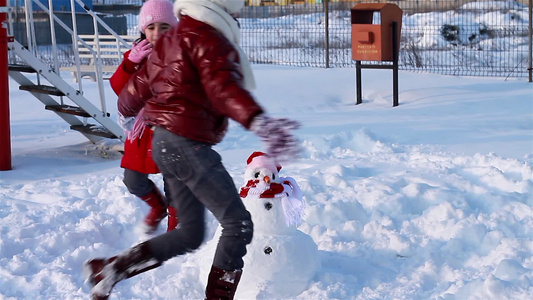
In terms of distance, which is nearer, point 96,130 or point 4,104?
point 4,104

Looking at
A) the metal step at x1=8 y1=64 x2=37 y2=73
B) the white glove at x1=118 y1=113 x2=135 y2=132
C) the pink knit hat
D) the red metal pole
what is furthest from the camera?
the metal step at x1=8 y1=64 x2=37 y2=73

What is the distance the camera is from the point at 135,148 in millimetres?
4664

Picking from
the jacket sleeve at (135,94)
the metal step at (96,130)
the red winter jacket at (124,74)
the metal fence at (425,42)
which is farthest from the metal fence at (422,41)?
the jacket sleeve at (135,94)

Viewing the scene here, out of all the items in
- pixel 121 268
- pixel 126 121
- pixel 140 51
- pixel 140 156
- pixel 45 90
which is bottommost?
pixel 121 268

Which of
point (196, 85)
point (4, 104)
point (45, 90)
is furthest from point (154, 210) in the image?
point (45, 90)

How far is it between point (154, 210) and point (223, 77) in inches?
73.3

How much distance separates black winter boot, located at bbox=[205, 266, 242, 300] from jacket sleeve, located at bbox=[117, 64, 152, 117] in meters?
0.81

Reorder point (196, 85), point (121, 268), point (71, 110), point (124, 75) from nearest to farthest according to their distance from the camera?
point (196, 85) → point (121, 268) → point (124, 75) → point (71, 110)

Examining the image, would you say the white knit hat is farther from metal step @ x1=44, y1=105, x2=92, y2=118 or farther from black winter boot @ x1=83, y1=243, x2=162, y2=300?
metal step @ x1=44, y1=105, x2=92, y2=118

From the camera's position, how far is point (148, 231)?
4730mm

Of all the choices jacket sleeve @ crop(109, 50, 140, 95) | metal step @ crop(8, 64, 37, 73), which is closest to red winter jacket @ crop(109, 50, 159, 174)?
jacket sleeve @ crop(109, 50, 140, 95)

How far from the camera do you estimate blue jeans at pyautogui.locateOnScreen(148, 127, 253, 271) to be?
10.7ft

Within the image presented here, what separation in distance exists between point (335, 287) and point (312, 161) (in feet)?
9.16

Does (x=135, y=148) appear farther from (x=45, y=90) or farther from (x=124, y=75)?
(x=45, y=90)
